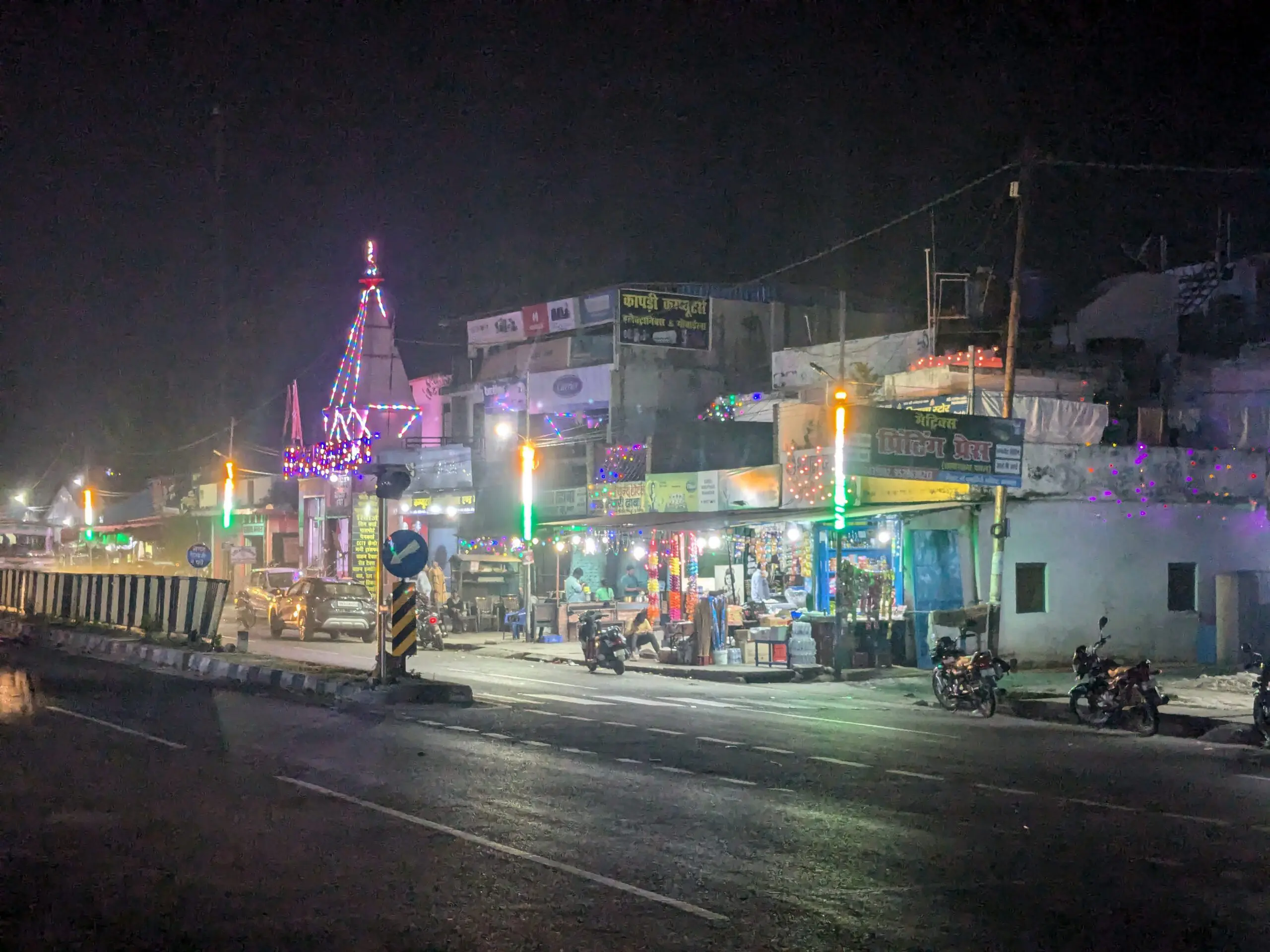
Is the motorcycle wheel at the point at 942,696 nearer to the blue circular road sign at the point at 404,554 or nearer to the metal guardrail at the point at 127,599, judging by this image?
the blue circular road sign at the point at 404,554

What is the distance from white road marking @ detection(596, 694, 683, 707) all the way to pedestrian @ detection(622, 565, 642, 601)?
13.8 meters

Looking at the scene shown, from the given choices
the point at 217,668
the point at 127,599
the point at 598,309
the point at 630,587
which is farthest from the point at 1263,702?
the point at 598,309

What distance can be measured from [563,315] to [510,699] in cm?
2880

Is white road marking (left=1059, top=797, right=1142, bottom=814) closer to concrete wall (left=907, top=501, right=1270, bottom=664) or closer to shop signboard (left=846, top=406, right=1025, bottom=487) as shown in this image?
shop signboard (left=846, top=406, right=1025, bottom=487)

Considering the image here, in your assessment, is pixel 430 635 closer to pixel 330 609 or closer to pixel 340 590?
pixel 330 609

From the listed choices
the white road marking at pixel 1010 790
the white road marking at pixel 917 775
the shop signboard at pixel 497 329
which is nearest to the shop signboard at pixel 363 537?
the shop signboard at pixel 497 329

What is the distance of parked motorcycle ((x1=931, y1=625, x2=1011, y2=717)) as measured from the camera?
18469 millimetres

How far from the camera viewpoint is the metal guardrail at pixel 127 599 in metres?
27.1

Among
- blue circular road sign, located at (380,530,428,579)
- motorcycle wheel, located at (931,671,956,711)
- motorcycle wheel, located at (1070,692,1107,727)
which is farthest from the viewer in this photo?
motorcycle wheel, located at (931,671,956,711)

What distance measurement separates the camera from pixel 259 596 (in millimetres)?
38719

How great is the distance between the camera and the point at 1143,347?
34469 millimetres

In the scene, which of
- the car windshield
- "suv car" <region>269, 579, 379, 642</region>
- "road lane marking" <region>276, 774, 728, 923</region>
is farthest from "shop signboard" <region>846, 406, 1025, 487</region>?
the car windshield

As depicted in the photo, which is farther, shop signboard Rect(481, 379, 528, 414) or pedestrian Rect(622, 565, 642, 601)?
shop signboard Rect(481, 379, 528, 414)

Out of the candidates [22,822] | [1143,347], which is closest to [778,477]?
[1143,347]
